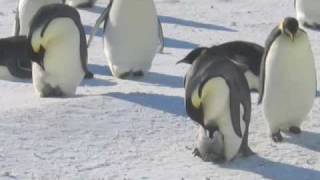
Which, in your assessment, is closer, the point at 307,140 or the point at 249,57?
the point at 307,140

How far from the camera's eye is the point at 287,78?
245 inches

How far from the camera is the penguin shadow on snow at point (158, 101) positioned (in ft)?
22.9

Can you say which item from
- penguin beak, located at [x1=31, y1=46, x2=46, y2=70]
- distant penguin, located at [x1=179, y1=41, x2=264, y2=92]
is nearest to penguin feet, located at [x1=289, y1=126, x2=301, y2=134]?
distant penguin, located at [x1=179, y1=41, x2=264, y2=92]

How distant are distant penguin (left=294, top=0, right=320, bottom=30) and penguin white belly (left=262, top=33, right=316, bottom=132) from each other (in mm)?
4252

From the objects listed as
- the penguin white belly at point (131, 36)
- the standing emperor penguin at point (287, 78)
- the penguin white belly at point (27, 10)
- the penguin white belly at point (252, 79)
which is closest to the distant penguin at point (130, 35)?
the penguin white belly at point (131, 36)

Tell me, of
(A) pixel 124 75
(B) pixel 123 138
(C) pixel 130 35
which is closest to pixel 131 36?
(C) pixel 130 35

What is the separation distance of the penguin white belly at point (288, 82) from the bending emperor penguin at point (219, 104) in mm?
443

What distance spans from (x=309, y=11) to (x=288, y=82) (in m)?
4.48

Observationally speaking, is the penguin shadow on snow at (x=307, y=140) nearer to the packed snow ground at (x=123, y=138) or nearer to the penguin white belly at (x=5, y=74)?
the packed snow ground at (x=123, y=138)

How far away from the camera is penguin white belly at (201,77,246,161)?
222 inches

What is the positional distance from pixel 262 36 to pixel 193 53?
4094mm

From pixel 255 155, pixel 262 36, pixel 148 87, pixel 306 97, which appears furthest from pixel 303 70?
pixel 262 36

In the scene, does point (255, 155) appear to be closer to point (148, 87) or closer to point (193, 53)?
point (193, 53)

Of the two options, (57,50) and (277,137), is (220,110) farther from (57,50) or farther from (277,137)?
(57,50)
